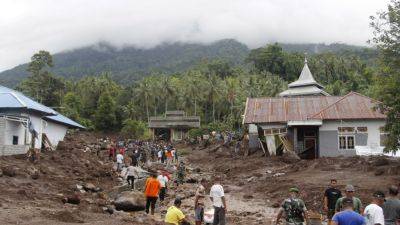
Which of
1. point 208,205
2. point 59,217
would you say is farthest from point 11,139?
point 59,217

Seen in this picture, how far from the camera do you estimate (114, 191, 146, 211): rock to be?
19.5 metres

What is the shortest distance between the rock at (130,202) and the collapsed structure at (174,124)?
5154 cm

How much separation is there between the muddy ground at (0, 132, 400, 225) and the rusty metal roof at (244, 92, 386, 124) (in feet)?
15.8

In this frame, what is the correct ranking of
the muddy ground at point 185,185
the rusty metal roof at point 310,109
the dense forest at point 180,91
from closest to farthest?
the muddy ground at point 185,185 → the rusty metal roof at point 310,109 → the dense forest at point 180,91

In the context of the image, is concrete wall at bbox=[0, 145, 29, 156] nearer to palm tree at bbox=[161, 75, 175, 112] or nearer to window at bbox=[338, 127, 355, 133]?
window at bbox=[338, 127, 355, 133]

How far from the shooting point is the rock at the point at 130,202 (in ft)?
64.0

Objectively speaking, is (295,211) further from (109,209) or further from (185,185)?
(185,185)

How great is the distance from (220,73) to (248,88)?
32463 millimetres

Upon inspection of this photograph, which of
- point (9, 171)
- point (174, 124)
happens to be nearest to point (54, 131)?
point (9, 171)

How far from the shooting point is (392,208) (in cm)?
887

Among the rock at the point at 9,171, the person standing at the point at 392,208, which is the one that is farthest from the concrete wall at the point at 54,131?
the person standing at the point at 392,208

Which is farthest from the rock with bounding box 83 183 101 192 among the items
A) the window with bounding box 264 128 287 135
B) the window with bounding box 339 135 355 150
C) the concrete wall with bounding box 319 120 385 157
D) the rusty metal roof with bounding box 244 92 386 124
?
the window with bounding box 339 135 355 150

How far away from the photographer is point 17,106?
28.7m

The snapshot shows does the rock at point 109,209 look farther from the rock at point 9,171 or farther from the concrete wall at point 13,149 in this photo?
the concrete wall at point 13,149
